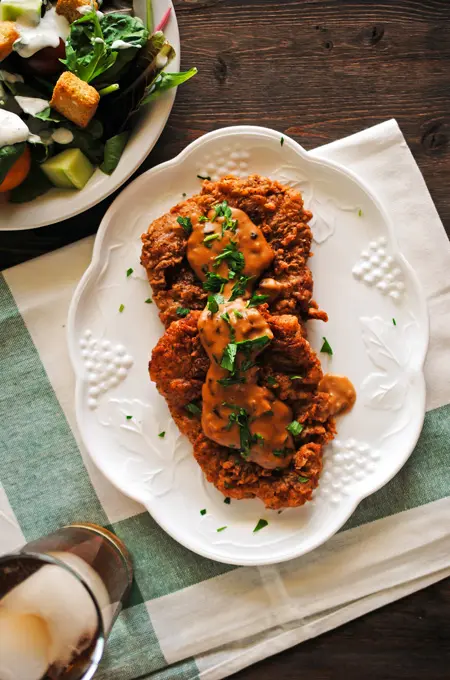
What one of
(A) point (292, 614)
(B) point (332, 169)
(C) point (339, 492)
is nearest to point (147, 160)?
(B) point (332, 169)

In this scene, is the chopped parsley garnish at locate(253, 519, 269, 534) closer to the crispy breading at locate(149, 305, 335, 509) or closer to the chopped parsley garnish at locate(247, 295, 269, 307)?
the crispy breading at locate(149, 305, 335, 509)

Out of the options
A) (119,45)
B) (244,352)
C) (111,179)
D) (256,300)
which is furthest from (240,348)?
(119,45)

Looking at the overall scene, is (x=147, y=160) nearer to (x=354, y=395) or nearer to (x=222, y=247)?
(x=222, y=247)

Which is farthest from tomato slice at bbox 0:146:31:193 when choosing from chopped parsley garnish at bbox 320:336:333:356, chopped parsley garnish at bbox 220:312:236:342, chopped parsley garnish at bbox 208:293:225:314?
chopped parsley garnish at bbox 320:336:333:356

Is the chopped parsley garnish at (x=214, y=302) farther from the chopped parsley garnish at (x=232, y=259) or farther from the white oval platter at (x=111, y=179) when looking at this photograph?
the white oval platter at (x=111, y=179)

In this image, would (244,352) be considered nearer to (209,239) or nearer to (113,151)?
(209,239)

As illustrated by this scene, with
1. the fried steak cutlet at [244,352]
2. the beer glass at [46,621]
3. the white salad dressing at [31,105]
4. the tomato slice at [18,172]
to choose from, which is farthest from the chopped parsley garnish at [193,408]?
the white salad dressing at [31,105]
